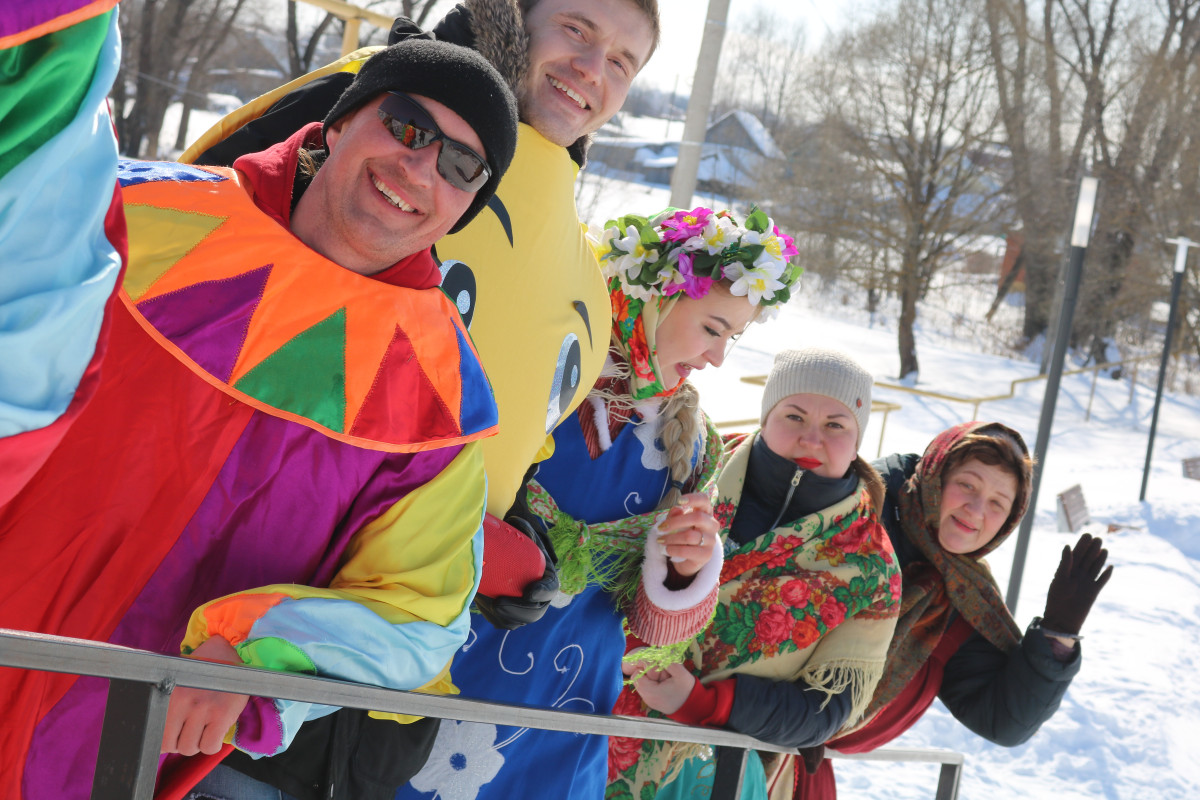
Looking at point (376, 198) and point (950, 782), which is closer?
point (376, 198)

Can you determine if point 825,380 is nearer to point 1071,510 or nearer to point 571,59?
point 571,59

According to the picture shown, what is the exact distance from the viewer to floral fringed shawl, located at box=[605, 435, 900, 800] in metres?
2.62

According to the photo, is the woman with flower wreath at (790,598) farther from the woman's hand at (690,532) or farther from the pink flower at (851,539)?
the woman's hand at (690,532)

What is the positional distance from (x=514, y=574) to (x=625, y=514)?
60cm

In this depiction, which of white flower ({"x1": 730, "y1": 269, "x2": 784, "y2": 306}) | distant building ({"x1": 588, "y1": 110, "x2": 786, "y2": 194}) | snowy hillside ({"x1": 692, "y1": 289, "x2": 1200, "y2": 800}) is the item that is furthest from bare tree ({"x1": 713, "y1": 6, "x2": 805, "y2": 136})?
white flower ({"x1": 730, "y1": 269, "x2": 784, "y2": 306})

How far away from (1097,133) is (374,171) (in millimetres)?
27898

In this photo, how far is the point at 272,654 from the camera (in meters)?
1.25

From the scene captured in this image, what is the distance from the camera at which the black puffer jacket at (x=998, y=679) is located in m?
3.11

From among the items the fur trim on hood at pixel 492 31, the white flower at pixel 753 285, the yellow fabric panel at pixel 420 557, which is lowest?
the yellow fabric panel at pixel 420 557

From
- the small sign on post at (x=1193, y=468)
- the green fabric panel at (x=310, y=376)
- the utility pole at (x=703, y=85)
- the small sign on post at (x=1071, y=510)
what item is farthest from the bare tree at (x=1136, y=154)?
the green fabric panel at (x=310, y=376)

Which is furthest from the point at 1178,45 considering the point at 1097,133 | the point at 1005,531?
the point at 1005,531

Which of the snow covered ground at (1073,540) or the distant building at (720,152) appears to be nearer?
the snow covered ground at (1073,540)

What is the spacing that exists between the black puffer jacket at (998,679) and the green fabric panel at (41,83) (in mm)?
2768

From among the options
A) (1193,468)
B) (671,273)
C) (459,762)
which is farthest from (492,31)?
(1193,468)
